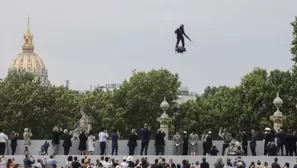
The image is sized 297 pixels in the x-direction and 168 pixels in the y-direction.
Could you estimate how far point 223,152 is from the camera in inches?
2104

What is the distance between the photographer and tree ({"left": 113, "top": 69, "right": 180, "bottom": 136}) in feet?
343

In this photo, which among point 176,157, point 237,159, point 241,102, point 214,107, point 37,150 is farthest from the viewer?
point 214,107

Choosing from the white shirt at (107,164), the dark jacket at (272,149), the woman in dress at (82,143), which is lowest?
the white shirt at (107,164)

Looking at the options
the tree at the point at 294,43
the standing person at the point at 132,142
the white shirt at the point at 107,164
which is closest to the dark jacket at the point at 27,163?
the white shirt at the point at 107,164

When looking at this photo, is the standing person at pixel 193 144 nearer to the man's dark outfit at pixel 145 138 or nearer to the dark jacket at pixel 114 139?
the man's dark outfit at pixel 145 138

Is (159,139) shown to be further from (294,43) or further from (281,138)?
(294,43)

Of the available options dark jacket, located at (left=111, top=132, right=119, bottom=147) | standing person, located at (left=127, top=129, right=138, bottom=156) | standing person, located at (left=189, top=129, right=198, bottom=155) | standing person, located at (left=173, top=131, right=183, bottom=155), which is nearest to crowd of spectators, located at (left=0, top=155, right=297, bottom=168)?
standing person, located at (left=127, top=129, right=138, bottom=156)

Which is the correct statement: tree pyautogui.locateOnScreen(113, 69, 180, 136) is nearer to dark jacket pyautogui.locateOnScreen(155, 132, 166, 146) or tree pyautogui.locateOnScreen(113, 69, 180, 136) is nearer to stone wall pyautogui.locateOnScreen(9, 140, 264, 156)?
stone wall pyautogui.locateOnScreen(9, 140, 264, 156)

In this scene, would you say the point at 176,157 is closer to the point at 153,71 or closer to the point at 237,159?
the point at 237,159

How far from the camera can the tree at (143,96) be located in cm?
10456

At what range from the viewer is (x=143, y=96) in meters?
107

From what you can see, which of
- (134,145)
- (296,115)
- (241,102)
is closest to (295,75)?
(296,115)

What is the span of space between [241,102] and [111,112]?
53.7 ft

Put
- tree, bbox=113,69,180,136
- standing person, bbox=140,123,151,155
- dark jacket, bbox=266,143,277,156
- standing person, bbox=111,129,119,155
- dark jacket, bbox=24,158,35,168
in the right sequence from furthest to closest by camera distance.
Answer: tree, bbox=113,69,180,136 → standing person, bbox=111,129,119,155 → standing person, bbox=140,123,151,155 → dark jacket, bbox=266,143,277,156 → dark jacket, bbox=24,158,35,168
